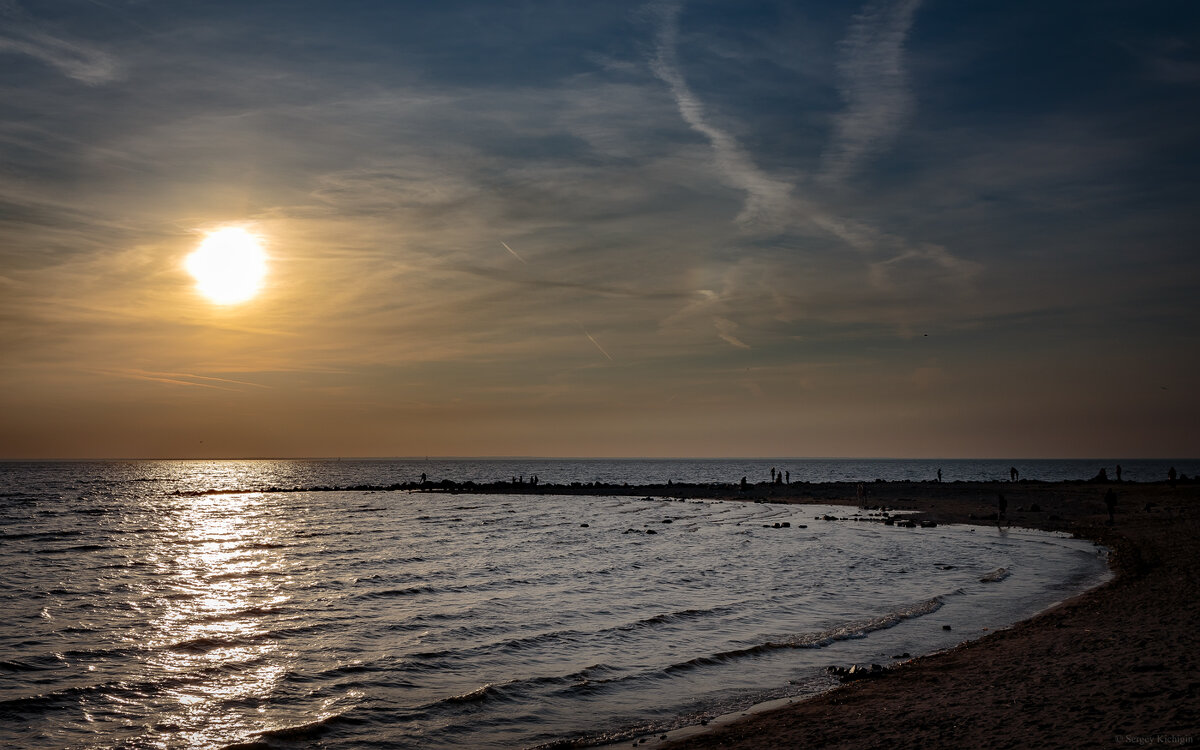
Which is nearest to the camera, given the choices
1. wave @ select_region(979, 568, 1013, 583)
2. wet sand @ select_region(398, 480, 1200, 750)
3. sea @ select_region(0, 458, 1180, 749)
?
wet sand @ select_region(398, 480, 1200, 750)

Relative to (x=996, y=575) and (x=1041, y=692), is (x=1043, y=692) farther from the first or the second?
(x=996, y=575)

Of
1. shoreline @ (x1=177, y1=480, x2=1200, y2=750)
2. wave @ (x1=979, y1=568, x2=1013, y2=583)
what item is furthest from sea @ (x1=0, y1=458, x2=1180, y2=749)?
shoreline @ (x1=177, y1=480, x2=1200, y2=750)

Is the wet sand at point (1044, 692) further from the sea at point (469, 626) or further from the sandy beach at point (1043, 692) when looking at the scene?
the sea at point (469, 626)

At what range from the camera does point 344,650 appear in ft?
65.3

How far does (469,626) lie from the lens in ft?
74.8

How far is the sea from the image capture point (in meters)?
14.7

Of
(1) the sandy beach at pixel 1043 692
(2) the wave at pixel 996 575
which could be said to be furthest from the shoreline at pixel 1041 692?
(2) the wave at pixel 996 575

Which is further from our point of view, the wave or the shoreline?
the wave

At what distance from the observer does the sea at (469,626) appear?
14.7 meters

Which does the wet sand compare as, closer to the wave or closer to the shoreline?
the shoreline

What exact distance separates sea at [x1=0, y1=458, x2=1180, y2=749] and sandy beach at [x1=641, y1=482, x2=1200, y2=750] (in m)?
1.45

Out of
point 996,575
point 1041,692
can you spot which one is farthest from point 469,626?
point 996,575

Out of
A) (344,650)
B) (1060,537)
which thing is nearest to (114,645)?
(344,650)

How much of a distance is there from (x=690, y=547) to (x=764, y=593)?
602 inches
